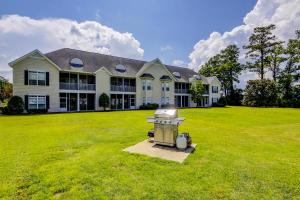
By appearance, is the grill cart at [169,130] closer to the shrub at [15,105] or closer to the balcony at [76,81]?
the shrub at [15,105]

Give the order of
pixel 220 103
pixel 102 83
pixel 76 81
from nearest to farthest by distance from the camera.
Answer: pixel 76 81 < pixel 102 83 < pixel 220 103

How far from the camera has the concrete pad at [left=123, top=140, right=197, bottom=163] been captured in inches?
229

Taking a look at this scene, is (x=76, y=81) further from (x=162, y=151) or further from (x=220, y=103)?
(x=220, y=103)

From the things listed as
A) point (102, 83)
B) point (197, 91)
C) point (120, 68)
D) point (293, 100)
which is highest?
point (120, 68)

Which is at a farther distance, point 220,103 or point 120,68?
point 220,103

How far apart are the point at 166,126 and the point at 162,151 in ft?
→ 3.26

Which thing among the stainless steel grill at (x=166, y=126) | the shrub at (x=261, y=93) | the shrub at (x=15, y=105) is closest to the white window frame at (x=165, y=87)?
the shrub at (x=261, y=93)

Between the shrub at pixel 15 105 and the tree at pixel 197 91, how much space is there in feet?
104

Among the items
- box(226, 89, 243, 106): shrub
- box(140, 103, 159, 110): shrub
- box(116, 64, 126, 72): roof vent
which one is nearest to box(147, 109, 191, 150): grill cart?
box(140, 103, 159, 110): shrub

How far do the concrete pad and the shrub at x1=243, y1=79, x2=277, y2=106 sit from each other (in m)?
43.8

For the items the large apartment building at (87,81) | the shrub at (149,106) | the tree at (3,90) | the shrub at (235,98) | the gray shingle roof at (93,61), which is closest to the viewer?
the large apartment building at (87,81)

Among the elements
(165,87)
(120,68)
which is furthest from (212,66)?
(120,68)

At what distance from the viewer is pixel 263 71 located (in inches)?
1874

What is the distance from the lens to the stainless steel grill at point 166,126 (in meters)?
6.75
